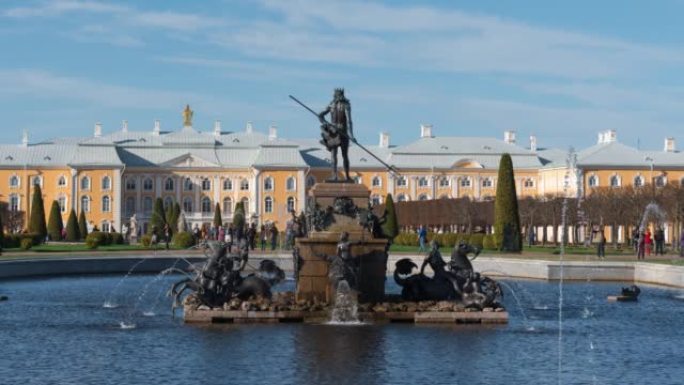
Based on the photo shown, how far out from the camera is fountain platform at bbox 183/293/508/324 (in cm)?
→ 2153

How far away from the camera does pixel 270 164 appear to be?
10025cm

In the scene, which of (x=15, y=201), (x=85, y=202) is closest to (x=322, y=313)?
(x=85, y=202)

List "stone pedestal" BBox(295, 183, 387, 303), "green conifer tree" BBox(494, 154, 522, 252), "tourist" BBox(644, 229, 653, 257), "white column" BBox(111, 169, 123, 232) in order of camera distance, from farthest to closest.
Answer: "white column" BBox(111, 169, 123, 232) → "green conifer tree" BBox(494, 154, 522, 252) → "tourist" BBox(644, 229, 653, 257) → "stone pedestal" BBox(295, 183, 387, 303)

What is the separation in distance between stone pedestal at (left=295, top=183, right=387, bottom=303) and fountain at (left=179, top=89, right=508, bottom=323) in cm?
2

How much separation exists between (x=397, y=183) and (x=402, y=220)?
91.4 feet

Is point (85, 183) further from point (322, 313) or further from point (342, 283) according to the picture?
point (342, 283)

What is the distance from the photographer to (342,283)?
21500mm

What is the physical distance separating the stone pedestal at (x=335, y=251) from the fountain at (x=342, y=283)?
16 millimetres

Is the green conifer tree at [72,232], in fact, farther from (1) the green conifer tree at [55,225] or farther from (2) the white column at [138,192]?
(2) the white column at [138,192]

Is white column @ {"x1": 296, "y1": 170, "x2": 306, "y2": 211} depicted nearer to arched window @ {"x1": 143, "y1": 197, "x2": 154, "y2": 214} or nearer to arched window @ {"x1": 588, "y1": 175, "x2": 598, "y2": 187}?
arched window @ {"x1": 143, "y1": 197, "x2": 154, "y2": 214}

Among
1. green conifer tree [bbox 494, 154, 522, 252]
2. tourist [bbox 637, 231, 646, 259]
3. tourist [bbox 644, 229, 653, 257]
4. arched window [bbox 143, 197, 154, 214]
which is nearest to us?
tourist [bbox 637, 231, 646, 259]

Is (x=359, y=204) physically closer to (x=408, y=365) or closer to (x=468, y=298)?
(x=468, y=298)

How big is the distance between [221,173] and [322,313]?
8045 cm

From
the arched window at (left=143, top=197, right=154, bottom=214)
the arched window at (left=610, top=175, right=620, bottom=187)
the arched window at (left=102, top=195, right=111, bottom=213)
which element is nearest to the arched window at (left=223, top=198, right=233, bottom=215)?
the arched window at (left=143, top=197, right=154, bottom=214)
